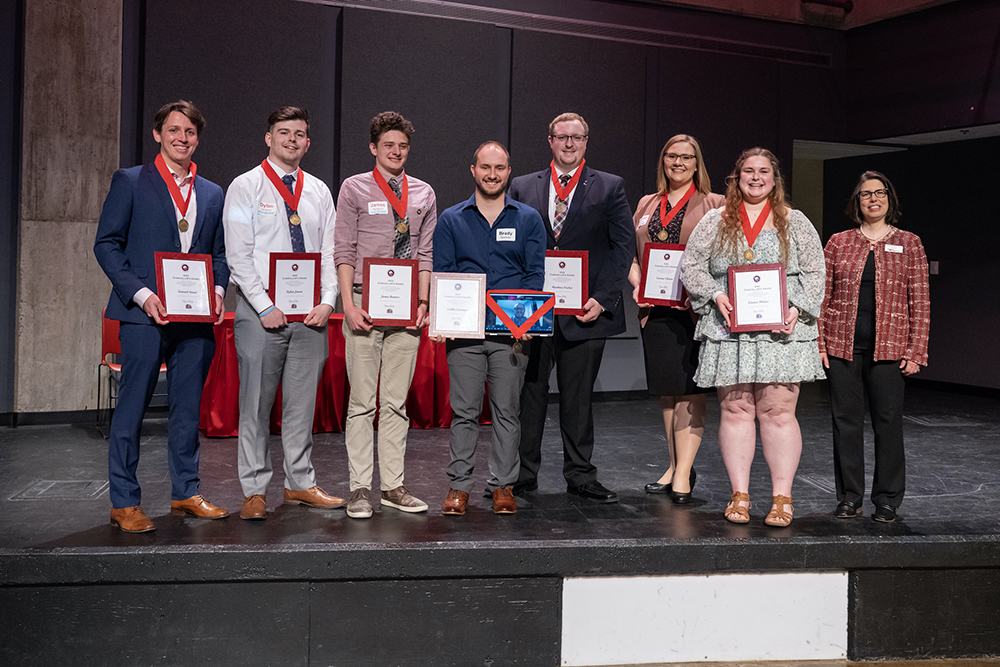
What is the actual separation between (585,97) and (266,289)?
15.1ft

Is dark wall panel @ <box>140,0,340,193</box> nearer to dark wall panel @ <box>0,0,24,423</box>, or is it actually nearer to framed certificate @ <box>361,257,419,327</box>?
dark wall panel @ <box>0,0,24,423</box>

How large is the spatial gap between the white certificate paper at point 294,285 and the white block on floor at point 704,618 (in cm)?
137

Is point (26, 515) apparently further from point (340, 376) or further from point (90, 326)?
point (90, 326)

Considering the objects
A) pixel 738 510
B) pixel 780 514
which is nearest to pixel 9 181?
pixel 738 510

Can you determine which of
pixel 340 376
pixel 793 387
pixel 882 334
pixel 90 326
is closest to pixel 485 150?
pixel 793 387

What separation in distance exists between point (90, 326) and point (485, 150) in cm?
380

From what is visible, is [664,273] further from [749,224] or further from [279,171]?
[279,171]

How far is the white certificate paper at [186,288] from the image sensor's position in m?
2.84

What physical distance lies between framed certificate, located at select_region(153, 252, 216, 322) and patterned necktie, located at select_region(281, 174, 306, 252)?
31cm

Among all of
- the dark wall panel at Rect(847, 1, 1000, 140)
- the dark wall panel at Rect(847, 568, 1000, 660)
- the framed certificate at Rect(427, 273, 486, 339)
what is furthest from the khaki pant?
the dark wall panel at Rect(847, 1, 1000, 140)

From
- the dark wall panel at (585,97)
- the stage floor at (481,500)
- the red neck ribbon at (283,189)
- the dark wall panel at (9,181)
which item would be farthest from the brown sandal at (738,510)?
the dark wall panel at (9,181)

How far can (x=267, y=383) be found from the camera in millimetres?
3062

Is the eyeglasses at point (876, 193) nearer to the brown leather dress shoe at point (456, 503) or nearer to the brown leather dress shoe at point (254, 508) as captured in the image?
the brown leather dress shoe at point (456, 503)

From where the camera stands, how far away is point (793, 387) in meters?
3.04
